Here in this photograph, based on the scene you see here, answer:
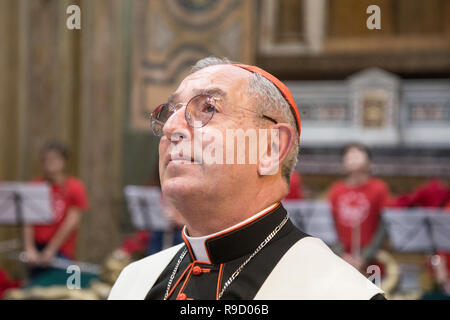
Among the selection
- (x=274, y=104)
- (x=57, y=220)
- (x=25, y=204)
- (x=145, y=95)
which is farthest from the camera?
(x=145, y=95)

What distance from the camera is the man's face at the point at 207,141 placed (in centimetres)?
120

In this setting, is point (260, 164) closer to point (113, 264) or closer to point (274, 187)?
point (274, 187)

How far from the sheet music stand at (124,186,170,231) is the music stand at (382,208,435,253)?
1916 millimetres

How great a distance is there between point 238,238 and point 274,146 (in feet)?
0.76

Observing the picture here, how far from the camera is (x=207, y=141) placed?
120 cm

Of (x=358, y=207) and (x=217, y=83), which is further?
(x=358, y=207)

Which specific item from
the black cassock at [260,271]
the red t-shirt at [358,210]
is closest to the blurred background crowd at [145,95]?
the red t-shirt at [358,210]

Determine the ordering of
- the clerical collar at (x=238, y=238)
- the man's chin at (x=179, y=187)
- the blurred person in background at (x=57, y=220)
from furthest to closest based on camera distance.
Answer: the blurred person in background at (x=57, y=220)
the clerical collar at (x=238, y=238)
the man's chin at (x=179, y=187)

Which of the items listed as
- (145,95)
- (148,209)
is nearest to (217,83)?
(148,209)

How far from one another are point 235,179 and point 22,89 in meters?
7.25

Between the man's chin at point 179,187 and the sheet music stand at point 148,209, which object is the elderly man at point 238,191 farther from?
the sheet music stand at point 148,209

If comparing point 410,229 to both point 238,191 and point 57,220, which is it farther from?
point 57,220

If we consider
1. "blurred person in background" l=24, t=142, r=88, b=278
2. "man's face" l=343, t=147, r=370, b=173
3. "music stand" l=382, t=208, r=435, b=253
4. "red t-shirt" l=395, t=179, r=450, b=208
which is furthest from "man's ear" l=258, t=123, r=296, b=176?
"blurred person in background" l=24, t=142, r=88, b=278

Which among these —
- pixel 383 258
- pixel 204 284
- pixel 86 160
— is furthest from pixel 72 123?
pixel 204 284
